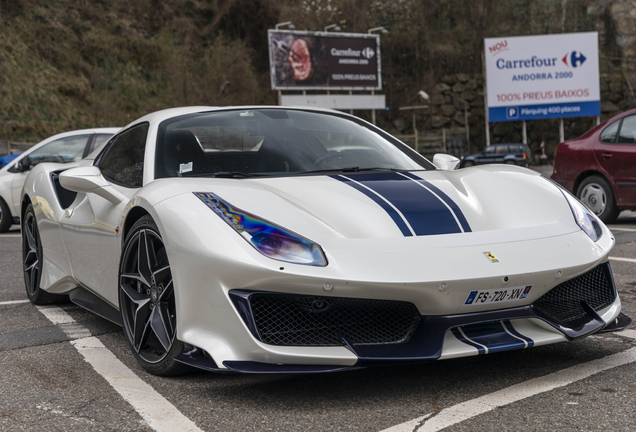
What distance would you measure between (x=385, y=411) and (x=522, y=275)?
0.70 meters

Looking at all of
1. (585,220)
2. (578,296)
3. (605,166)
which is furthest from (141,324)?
(605,166)

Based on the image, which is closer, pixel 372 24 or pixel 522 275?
pixel 522 275

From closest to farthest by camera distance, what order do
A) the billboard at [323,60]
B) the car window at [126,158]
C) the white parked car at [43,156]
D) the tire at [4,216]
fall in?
the car window at [126,158] → the white parked car at [43,156] → the tire at [4,216] → the billboard at [323,60]

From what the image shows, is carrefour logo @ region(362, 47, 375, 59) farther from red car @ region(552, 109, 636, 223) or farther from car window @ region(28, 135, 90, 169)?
red car @ region(552, 109, 636, 223)

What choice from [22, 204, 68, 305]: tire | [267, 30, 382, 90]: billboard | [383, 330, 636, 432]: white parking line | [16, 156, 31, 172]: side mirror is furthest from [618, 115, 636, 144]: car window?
[267, 30, 382, 90]: billboard

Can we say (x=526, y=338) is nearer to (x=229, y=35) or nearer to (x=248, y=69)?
(x=248, y=69)

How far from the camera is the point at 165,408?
98.9 inches

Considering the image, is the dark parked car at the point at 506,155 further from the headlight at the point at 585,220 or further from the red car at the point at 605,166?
the headlight at the point at 585,220

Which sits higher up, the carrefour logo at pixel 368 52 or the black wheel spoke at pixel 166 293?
the carrefour logo at pixel 368 52

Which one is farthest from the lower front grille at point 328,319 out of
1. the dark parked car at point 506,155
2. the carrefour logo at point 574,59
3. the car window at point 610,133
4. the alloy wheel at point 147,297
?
the carrefour logo at point 574,59

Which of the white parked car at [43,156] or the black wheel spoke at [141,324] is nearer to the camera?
the black wheel spoke at [141,324]

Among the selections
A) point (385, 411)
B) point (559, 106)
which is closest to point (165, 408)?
point (385, 411)

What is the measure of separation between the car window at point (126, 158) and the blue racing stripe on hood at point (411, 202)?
3.55 ft

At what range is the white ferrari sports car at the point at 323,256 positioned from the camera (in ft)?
7.98
